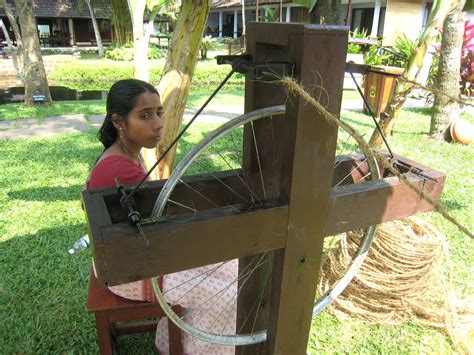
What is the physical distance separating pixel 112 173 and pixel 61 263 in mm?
1735

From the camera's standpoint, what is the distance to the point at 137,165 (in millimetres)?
1900

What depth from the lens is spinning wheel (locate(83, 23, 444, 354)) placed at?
40.5 inches

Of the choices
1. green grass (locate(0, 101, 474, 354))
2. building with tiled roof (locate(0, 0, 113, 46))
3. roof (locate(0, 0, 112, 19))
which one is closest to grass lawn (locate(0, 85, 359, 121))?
green grass (locate(0, 101, 474, 354))

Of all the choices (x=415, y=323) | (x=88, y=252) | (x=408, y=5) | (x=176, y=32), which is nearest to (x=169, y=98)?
(x=176, y=32)

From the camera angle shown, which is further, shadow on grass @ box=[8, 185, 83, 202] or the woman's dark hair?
shadow on grass @ box=[8, 185, 83, 202]

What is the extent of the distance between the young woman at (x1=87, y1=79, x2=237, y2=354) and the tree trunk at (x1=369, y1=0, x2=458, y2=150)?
64.9 inches

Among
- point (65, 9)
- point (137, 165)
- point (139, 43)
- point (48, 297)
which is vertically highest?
point (65, 9)

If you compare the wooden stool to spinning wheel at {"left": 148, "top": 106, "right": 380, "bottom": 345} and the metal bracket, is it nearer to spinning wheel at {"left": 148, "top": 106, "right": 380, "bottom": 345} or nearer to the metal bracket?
spinning wheel at {"left": 148, "top": 106, "right": 380, "bottom": 345}

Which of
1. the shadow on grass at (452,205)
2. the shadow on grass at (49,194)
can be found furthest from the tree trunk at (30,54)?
the shadow on grass at (452,205)

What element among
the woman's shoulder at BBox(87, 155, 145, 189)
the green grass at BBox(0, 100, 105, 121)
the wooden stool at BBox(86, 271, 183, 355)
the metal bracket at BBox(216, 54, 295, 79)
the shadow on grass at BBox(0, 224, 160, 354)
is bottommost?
the shadow on grass at BBox(0, 224, 160, 354)

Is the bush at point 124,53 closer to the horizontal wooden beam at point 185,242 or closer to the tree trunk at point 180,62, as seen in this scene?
the tree trunk at point 180,62

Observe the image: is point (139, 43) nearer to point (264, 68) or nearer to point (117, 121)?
point (117, 121)

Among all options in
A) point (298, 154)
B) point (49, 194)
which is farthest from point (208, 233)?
point (49, 194)

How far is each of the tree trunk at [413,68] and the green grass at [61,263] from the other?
118 cm
